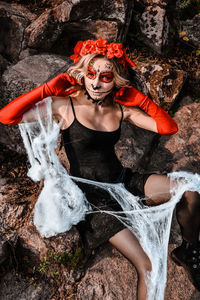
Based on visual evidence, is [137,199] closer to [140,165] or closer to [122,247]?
[122,247]

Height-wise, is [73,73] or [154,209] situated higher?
[73,73]

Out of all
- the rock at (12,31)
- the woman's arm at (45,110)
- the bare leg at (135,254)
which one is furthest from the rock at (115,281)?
the rock at (12,31)

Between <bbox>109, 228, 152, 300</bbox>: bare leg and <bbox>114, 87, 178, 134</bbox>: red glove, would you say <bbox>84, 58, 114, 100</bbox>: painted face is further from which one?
<bbox>109, 228, 152, 300</bbox>: bare leg

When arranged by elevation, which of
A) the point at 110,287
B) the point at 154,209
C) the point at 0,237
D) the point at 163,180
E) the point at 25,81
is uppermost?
the point at 25,81

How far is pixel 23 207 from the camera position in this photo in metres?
3.42

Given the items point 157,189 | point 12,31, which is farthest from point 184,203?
point 12,31

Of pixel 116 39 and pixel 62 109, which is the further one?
pixel 116 39

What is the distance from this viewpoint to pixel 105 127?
10.4 ft

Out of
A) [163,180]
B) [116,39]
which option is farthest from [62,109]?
[116,39]

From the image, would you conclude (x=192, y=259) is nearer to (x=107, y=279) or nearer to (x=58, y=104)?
(x=107, y=279)

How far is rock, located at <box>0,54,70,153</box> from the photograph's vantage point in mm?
3885

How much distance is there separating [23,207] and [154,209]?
1595 mm

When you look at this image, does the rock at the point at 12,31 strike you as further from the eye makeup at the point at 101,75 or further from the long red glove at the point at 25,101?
the eye makeup at the point at 101,75

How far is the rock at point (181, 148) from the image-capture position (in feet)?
13.7
